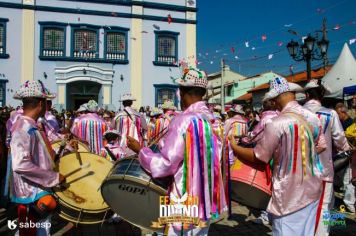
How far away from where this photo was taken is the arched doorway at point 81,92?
69.3 ft

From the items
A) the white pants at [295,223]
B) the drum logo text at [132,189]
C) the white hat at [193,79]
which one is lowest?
the white pants at [295,223]

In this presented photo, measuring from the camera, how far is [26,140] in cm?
309

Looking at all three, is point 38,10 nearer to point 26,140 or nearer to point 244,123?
point 244,123

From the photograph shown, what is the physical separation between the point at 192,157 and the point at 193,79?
640 millimetres

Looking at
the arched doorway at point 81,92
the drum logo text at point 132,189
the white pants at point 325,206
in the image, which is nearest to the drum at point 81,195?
the drum logo text at point 132,189

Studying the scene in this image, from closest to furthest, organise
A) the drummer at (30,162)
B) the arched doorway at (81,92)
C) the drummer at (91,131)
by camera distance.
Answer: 1. the drummer at (30,162)
2. the drummer at (91,131)
3. the arched doorway at (81,92)

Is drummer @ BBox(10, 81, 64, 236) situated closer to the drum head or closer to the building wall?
the drum head

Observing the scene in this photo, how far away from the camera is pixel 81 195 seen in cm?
361

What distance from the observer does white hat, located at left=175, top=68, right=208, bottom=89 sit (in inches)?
115

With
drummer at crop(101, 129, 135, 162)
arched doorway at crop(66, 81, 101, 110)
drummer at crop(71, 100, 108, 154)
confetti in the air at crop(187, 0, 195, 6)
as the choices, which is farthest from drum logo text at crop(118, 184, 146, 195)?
confetti in the air at crop(187, 0, 195, 6)

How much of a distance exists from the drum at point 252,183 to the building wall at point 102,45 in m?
18.2

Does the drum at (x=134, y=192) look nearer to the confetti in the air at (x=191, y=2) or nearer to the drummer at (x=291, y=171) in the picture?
the drummer at (x=291, y=171)

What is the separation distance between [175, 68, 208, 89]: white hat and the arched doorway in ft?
62.3

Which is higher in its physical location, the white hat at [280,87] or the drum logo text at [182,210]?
the white hat at [280,87]
